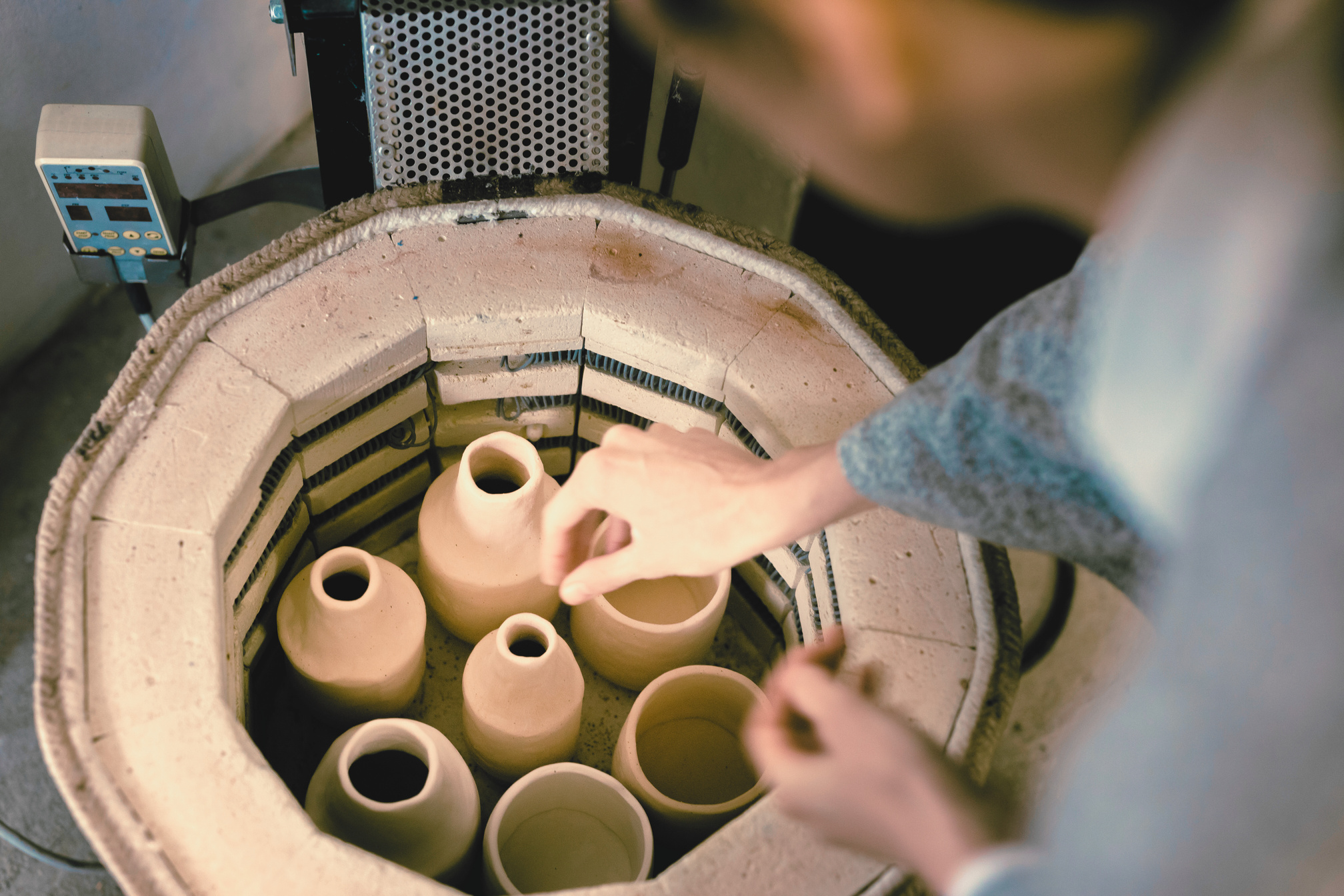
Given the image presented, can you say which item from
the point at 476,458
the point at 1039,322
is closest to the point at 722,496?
the point at 1039,322

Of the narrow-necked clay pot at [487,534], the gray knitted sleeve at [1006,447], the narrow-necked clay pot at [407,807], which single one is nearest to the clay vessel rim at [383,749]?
the narrow-necked clay pot at [407,807]

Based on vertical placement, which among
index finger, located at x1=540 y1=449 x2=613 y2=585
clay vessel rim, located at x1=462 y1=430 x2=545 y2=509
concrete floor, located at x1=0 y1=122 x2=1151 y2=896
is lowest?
concrete floor, located at x1=0 y1=122 x2=1151 y2=896

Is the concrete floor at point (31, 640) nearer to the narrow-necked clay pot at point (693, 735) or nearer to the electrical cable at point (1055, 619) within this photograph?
the electrical cable at point (1055, 619)

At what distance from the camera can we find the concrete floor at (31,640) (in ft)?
6.23

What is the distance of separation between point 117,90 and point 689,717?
84.4 inches

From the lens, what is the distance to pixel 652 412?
5.17ft

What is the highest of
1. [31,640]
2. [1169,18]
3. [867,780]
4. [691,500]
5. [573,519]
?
[1169,18]

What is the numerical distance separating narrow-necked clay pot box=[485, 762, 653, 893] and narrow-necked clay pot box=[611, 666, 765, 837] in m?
0.06

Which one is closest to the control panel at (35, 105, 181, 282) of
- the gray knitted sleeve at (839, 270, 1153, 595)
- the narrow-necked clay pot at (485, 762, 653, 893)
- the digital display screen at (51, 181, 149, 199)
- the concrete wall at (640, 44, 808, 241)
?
the digital display screen at (51, 181, 149, 199)

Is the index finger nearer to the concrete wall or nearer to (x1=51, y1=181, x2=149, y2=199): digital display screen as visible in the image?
(x1=51, y1=181, x2=149, y2=199): digital display screen

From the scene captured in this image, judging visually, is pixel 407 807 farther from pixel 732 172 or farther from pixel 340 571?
pixel 732 172

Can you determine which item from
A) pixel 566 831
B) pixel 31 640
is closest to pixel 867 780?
pixel 566 831

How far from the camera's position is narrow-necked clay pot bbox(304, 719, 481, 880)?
1.12m

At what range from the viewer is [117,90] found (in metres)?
2.29
